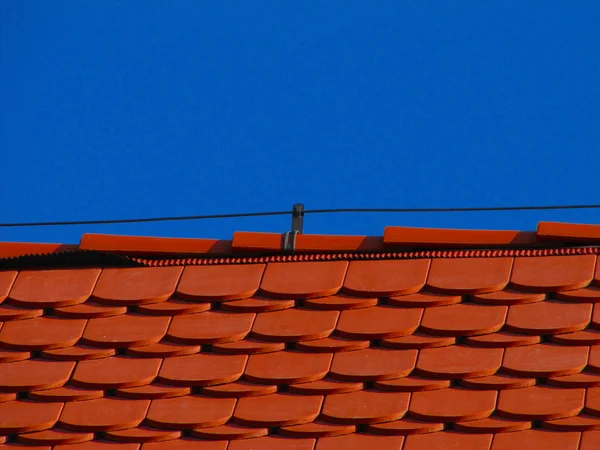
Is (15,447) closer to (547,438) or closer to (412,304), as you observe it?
(412,304)

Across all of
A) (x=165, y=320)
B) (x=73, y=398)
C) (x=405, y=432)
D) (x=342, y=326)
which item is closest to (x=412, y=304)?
(x=342, y=326)

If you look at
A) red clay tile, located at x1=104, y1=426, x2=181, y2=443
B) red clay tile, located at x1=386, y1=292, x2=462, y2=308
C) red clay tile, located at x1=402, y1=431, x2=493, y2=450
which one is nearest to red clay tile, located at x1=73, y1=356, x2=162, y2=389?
red clay tile, located at x1=104, y1=426, x2=181, y2=443

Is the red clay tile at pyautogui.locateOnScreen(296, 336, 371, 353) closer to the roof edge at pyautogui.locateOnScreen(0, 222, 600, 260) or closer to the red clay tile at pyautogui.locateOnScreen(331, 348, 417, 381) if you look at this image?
the red clay tile at pyautogui.locateOnScreen(331, 348, 417, 381)

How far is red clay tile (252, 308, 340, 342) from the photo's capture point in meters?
5.77

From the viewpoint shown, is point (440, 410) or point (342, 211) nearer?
point (440, 410)

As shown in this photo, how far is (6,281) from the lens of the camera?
20.7ft

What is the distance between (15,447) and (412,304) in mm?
1814

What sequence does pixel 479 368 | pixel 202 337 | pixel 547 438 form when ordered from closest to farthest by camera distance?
pixel 547 438
pixel 479 368
pixel 202 337

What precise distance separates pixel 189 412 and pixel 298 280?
0.90 metres

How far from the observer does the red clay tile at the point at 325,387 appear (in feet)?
18.0

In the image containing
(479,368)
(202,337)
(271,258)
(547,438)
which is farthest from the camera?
(271,258)

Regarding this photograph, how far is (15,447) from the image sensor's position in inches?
215

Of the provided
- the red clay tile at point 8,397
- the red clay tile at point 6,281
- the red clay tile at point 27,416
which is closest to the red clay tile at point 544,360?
the red clay tile at point 27,416

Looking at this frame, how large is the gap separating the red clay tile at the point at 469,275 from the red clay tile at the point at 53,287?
5.30 feet
